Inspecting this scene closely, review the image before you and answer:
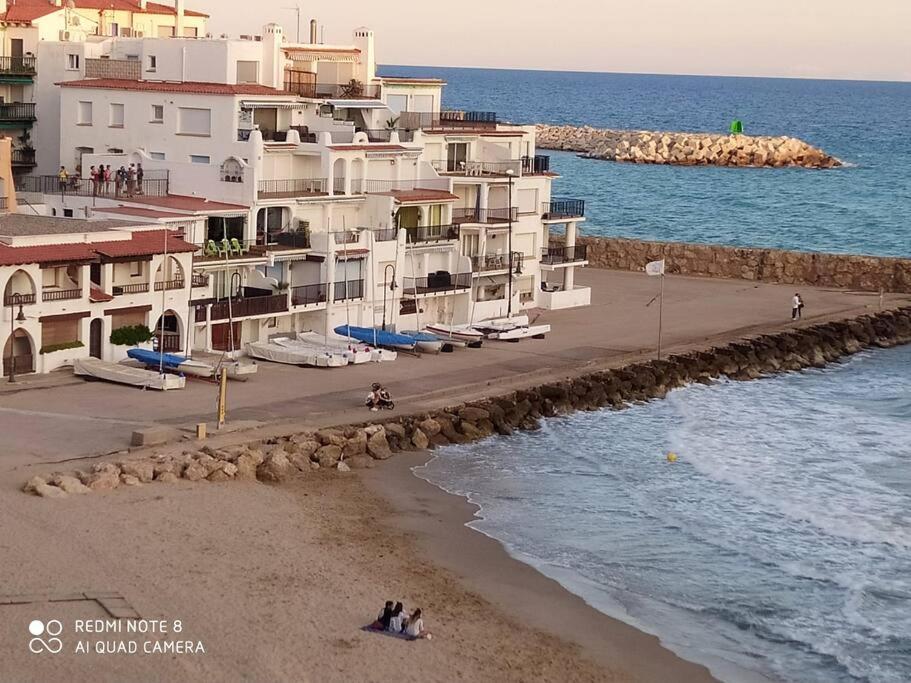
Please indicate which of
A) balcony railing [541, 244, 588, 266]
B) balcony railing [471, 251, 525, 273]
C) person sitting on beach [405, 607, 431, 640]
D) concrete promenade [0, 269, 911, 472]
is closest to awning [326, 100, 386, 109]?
balcony railing [471, 251, 525, 273]

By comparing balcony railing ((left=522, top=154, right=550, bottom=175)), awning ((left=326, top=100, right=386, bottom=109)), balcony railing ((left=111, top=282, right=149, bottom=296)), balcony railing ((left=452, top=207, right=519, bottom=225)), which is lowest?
balcony railing ((left=111, top=282, right=149, bottom=296))

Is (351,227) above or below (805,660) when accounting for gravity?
above

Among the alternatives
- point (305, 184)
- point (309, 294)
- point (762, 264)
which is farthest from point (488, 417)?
point (762, 264)

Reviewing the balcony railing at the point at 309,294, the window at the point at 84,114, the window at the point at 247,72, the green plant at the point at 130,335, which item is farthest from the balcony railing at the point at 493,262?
the green plant at the point at 130,335

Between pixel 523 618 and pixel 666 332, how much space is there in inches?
1322

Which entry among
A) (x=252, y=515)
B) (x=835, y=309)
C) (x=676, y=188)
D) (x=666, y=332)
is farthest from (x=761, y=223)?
(x=252, y=515)

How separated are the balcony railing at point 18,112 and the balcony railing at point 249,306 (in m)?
19.5

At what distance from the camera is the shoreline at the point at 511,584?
3238 centimetres

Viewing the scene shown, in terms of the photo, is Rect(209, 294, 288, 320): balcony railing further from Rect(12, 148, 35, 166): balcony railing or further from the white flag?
Rect(12, 148, 35, 166): balcony railing

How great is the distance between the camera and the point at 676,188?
155m

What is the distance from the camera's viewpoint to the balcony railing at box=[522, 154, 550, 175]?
69.4m

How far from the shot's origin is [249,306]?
56.8 meters

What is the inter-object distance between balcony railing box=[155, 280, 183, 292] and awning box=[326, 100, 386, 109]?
41.0 feet

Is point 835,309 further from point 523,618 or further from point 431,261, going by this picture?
point 523,618
